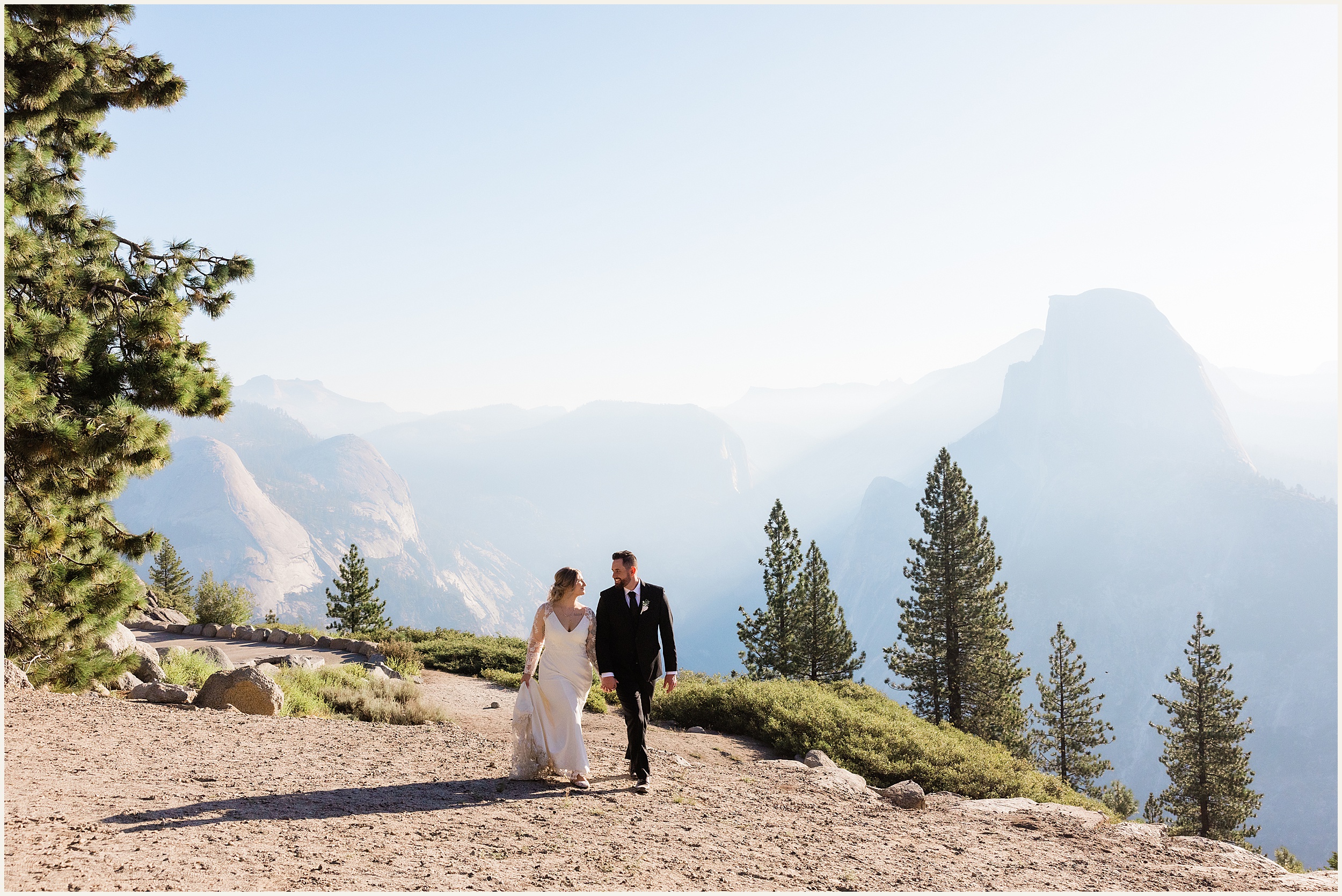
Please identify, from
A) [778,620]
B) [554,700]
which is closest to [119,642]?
[554,700]

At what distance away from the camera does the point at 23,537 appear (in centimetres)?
745

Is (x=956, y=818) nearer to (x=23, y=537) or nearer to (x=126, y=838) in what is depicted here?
(x=126, y=838)

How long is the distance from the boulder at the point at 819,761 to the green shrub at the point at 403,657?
396 inches

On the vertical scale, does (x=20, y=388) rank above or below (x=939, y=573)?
above

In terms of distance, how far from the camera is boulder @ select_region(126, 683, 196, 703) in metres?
9.34

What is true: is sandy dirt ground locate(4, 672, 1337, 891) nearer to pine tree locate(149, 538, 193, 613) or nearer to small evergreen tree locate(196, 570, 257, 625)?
small evergreen tree locate(196, 570, 257, 625)

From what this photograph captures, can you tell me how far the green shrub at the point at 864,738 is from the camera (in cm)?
1109

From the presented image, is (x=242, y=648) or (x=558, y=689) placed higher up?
(x=558, y=689)

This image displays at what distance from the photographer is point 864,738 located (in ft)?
39.7

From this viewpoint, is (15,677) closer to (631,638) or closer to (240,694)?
(240,694)

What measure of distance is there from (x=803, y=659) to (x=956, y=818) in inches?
929

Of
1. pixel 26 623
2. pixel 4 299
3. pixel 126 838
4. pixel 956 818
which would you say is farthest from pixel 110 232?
pixel 956 818

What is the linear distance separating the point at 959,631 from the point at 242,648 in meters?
25.8

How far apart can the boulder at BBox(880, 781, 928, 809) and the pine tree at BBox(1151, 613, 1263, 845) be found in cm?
2926
